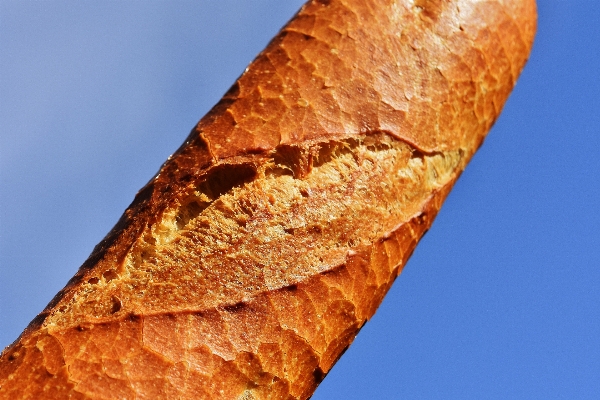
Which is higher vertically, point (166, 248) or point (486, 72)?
point (486, 72)

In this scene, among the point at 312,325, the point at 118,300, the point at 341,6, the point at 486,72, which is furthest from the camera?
the point at 486,72

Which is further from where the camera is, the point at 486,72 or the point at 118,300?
the point at 486,72

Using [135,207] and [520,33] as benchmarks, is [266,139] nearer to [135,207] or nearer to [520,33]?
[135,207]

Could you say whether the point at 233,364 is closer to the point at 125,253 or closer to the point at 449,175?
the point at 125,253

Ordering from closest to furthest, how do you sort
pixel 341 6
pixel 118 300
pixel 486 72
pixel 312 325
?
pixel 118 300 → pixel 312 325 → pixel 341 6 → pixel 486 72

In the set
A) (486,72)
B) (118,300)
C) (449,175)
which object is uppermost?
(486,72)

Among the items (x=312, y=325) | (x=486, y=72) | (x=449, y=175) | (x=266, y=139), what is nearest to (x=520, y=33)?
(x=486, y=72)

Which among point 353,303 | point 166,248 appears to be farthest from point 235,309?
point 353,303
